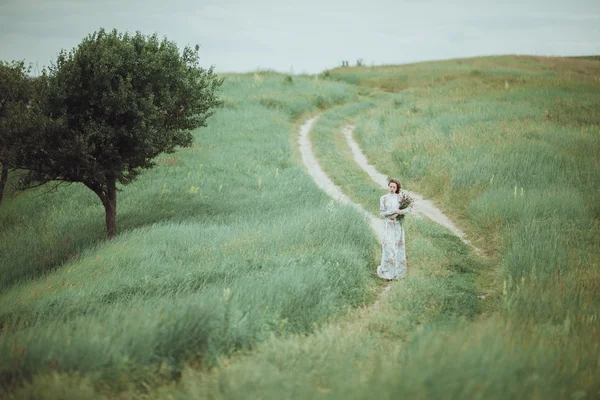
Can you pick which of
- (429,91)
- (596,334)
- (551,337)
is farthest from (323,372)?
(429,91)

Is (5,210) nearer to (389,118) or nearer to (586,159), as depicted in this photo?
(389,118)

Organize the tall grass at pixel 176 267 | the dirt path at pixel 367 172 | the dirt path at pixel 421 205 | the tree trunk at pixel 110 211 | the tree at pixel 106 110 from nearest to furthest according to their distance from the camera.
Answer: the tall grass at pixel 176 267 < the tree at pixel 106 110 < the dirt path at pixel 421 205 < the tree trunk at pixel 110 211 < the dirt path at pixel 367 172

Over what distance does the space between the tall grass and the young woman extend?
1.80 ft

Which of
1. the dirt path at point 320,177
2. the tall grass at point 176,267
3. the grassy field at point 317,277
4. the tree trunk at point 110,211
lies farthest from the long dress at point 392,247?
the tree trunk at point 110,211

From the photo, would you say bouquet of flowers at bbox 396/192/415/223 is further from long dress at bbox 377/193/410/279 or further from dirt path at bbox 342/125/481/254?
dirt path at bbox 342/125/481/254

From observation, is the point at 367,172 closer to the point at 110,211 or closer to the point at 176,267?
the point at 110,211

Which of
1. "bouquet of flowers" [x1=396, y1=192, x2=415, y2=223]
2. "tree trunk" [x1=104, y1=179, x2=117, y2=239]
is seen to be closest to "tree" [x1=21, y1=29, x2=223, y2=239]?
"tree trunk" [x1=104, y1=179, x2=117, y2=239]

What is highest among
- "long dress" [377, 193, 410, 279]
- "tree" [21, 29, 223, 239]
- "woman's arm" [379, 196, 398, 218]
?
"tree" [21, 29, 223, 239]

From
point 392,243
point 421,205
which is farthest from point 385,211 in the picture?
point 421,205

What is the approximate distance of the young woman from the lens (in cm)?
965

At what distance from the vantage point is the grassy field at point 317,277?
4.28 meters

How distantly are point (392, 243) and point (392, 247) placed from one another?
94mm

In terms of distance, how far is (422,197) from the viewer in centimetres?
1577

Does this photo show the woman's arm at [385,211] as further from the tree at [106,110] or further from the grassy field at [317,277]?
the tree at [106,110]
